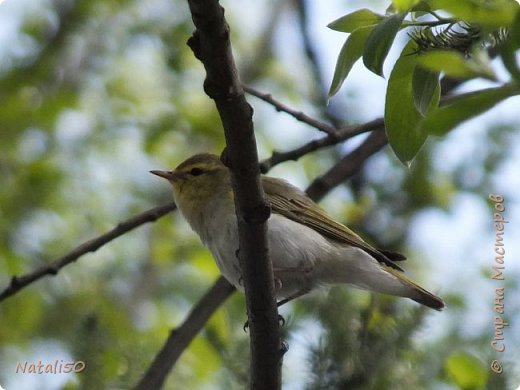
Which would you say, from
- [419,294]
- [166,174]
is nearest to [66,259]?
[166,174]

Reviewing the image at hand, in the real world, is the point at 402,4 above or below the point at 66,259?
below

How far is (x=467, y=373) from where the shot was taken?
270 centimetres

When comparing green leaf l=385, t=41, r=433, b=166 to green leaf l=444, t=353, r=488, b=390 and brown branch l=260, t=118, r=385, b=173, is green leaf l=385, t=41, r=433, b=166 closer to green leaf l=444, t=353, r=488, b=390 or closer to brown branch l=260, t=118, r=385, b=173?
green leaf l=444, t=353, r=488, b=390

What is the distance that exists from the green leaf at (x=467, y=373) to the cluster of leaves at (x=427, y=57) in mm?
1094

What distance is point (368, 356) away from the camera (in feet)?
9.76

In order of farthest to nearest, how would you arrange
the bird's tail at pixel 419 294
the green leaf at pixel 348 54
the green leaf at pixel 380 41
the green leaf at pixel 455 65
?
the bird's tail at pixel 419 294 → the green leaf at pixel 348 54 → the green leaf at pixel 380 41 → the green leaf at pixel 455 65

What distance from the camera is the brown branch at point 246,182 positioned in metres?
1.72

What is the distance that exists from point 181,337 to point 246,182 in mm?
1597

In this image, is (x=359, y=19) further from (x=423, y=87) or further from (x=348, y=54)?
(x=423, y=87)

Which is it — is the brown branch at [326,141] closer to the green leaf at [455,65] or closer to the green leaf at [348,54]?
the green leaf at [348,54]

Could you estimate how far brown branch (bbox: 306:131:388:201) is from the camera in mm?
3879

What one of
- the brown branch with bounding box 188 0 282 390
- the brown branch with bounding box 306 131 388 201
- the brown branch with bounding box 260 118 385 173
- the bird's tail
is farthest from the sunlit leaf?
the brown branch with bounding box 306 131 388 201

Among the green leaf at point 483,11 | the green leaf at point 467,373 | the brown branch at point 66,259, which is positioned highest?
the brown branch at point 66,259

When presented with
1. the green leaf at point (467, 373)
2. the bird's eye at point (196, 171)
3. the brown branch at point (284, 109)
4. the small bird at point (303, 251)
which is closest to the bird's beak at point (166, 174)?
the bird's eye at point (196, 171)
